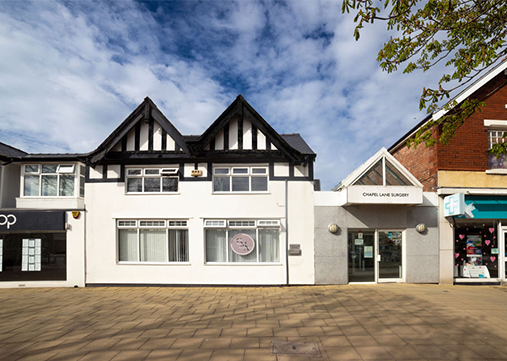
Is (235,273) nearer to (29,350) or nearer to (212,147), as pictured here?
(212,147)

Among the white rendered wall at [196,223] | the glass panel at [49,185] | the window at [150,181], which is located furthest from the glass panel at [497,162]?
the glass panel at [49,185]

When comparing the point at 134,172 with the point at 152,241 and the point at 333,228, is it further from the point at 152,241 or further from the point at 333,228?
the point at 333,228

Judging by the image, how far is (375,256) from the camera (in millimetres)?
10430

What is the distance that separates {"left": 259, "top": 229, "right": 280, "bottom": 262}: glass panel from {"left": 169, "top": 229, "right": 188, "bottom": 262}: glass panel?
2.83 meters

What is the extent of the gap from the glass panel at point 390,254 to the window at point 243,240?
154 inches

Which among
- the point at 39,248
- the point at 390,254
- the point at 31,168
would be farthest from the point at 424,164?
the point at 31,168

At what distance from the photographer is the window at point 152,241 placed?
34.6ft

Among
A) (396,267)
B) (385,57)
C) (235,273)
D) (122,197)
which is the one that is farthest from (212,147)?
(396,267)

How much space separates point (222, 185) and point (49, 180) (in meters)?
6.99

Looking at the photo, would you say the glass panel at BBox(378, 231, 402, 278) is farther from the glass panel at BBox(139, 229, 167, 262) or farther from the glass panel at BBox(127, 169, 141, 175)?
the glass panel at BBox(127, 169, 141, 175)

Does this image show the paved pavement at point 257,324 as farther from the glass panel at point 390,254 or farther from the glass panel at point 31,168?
the glass panel at point 31,168

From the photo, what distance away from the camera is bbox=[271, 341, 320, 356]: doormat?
4.93 metres

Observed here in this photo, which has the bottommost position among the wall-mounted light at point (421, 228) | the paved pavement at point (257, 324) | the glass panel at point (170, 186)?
the paved pavement at point (257, 324)

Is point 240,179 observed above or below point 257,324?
above
